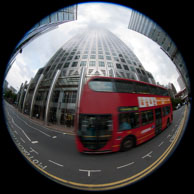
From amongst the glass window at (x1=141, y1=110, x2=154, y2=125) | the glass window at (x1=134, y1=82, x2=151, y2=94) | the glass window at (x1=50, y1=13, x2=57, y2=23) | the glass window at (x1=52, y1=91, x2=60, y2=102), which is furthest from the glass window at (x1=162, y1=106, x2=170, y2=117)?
the glass window at (x1=50, y1=13, x2=57, y2=23)

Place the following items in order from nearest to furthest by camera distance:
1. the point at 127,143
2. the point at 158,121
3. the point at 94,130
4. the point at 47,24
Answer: the point at 94,130
the point at 127,143
the point at 158,121
the point at 47,24

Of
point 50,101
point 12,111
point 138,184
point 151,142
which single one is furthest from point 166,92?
point 12,111

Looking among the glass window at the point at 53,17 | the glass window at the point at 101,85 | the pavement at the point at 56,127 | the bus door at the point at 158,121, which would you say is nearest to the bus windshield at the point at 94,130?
the pavement at the point at 56,127

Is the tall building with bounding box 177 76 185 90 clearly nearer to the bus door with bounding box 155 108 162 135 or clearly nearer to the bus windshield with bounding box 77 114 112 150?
the bus door with bounding box 155 108 162 135

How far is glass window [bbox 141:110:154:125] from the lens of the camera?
3.78 ft

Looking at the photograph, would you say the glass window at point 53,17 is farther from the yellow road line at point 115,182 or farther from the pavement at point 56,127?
the yellow road line at point 115,182

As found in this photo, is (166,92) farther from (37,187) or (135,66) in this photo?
(37,187)

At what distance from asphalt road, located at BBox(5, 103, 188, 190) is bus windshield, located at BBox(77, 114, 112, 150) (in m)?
0.16

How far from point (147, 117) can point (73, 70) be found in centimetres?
106

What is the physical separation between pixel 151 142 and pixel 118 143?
478 mm

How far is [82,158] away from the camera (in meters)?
1.05

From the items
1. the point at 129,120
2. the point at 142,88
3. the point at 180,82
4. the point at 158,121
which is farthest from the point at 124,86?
the point at 180,82

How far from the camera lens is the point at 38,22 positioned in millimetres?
1391

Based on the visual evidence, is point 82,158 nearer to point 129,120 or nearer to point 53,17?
point 129,120
